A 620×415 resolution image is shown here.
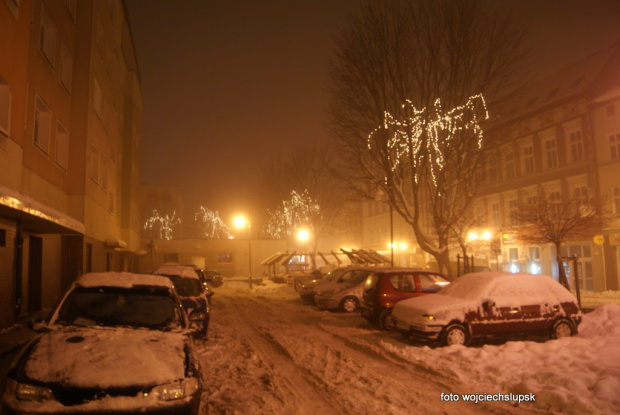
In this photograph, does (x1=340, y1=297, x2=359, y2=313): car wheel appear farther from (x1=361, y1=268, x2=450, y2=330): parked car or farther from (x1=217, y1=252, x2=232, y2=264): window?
(x1=217, y1=252, x2=232, y2=264): window

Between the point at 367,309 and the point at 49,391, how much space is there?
1064 cm

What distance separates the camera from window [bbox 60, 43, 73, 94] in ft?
58.7

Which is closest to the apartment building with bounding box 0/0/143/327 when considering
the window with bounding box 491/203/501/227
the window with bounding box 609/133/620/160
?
the window with bounding box 609/133/620/160

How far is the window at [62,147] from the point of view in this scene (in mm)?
17922

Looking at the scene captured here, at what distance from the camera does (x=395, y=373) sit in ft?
27.7

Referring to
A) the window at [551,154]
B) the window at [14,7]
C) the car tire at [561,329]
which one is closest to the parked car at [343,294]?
the car tire at [561,329]

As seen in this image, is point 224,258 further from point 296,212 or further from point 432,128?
point 432,128

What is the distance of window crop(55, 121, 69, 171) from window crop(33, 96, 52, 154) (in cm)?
139

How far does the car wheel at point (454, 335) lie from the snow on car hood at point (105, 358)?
6.32m

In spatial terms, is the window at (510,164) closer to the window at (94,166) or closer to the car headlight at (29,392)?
the window at (94,166)

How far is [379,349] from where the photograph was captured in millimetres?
10758

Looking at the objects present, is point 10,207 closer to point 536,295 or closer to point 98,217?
point 536,295

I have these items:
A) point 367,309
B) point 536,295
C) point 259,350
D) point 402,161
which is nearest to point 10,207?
point 259,350

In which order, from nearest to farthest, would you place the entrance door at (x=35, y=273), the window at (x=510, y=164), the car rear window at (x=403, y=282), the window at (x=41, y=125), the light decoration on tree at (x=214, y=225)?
1. the car rear window at (x=403, y=282)
2. the window at (x=41, y=125)
3. the entrance door at (x=35, y=273)
4. the window at (x=510, y=164)
5. the light decoration on tree at (x=214, y=225)
